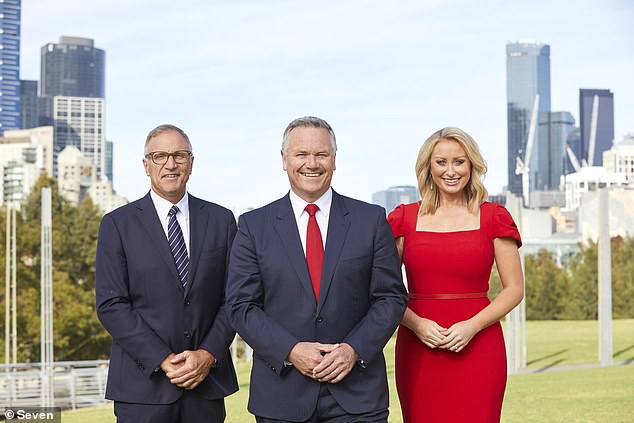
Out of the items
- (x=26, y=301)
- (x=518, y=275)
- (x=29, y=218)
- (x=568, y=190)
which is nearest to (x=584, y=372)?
(x=518, y=275)

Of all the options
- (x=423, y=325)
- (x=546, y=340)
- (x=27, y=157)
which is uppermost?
(x=27, y=157)

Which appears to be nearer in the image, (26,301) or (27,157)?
(26,301)

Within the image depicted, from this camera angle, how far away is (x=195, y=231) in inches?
160

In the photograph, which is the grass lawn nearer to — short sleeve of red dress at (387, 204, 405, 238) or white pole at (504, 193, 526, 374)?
white pole at (504, 193, 526, 374)

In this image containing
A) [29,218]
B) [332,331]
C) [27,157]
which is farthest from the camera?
[27,157]

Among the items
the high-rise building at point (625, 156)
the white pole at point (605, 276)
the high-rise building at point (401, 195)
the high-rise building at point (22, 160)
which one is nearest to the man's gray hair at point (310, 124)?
the high-rise building at point (401, 195)

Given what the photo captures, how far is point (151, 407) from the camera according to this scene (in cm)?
391

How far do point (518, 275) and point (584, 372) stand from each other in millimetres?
13676

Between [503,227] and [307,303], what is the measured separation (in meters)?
1.07

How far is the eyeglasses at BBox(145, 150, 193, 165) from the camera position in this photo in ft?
13.1

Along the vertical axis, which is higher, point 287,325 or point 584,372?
point 287,325

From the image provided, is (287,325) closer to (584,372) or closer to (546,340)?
(584,372)

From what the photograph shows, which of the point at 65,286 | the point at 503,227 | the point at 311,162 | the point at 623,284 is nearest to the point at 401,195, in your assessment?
the point at 65,286

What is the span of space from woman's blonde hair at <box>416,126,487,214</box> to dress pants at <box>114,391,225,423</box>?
1.32 meters
